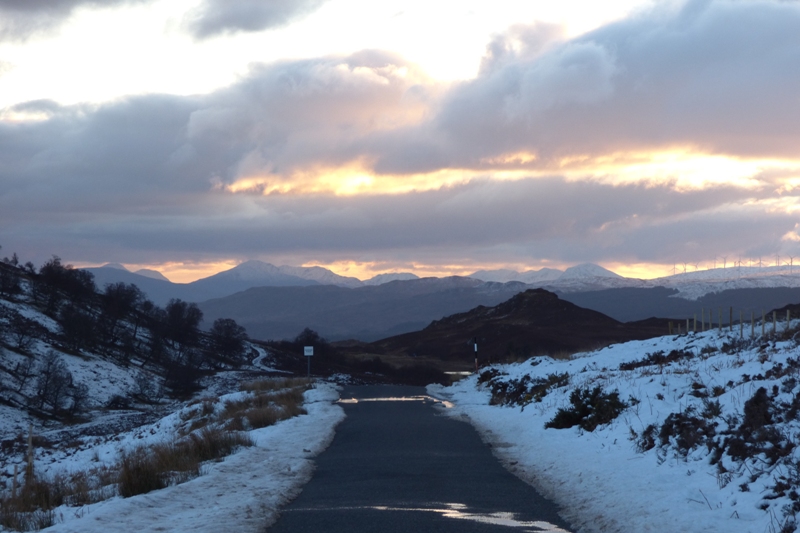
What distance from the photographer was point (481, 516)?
10750 mm

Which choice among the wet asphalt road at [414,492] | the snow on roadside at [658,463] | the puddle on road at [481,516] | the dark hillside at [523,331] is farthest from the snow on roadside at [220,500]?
the dark hillside at [523,331]

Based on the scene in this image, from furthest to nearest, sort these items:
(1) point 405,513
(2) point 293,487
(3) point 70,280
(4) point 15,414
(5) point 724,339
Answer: (3) point 70,280 < (4) point 15,414 < (5) point 724,339 < (2) point 293,487 < (1) point 405,513

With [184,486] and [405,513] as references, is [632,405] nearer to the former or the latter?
[405,513]

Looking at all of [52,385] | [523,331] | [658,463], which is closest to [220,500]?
[658,463]

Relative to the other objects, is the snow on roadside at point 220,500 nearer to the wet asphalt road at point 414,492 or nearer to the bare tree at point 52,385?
the wet asphalt road at point 414,492

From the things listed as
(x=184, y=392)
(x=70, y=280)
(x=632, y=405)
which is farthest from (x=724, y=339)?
(x=70, y=280)

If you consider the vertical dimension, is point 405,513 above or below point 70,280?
below

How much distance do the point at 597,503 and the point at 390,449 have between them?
25.3 feet

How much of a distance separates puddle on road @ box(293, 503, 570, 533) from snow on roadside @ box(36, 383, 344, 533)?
123 centimetres

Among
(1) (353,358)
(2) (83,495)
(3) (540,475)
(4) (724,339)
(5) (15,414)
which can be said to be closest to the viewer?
(2) (83,495)

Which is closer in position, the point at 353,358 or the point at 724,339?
the point at 724,339

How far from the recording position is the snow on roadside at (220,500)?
9.97 metres

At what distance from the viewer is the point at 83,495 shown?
39.8 feet

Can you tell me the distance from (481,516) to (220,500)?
13.6 feet
